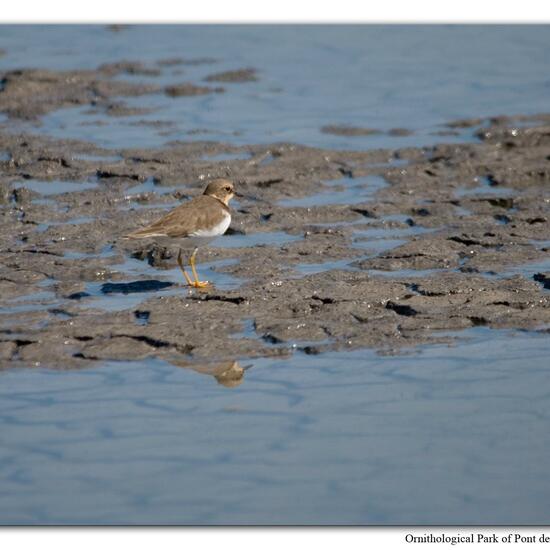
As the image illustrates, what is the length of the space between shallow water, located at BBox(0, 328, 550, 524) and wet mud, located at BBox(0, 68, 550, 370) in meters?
0.32

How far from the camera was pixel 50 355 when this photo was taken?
8.19 metres

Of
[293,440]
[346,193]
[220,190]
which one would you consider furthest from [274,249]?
[293,440]

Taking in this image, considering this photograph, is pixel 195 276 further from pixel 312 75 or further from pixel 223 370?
pixel 312 75

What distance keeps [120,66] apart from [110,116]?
254cm

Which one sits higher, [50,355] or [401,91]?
[401,91]

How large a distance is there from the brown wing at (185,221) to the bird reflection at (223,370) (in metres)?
1.73

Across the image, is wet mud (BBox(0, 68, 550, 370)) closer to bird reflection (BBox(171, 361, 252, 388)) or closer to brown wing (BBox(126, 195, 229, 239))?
bird reflection (BBox(171, 361, 252, 388))

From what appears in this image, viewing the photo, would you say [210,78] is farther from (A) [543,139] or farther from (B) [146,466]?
(B) [146,466]

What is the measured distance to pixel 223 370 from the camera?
7992 mm

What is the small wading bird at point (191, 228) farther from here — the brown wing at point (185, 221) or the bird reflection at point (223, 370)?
the bird reflection at point (223, 370)

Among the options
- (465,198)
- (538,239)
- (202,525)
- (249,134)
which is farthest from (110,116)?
(202,525)

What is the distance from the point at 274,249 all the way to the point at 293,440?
11.5ft

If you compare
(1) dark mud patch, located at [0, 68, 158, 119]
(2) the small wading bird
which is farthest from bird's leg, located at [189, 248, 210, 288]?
(1) dark mud patch, located at [0, 68, 158, 119]

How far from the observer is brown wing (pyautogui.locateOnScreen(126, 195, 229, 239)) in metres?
9.59
